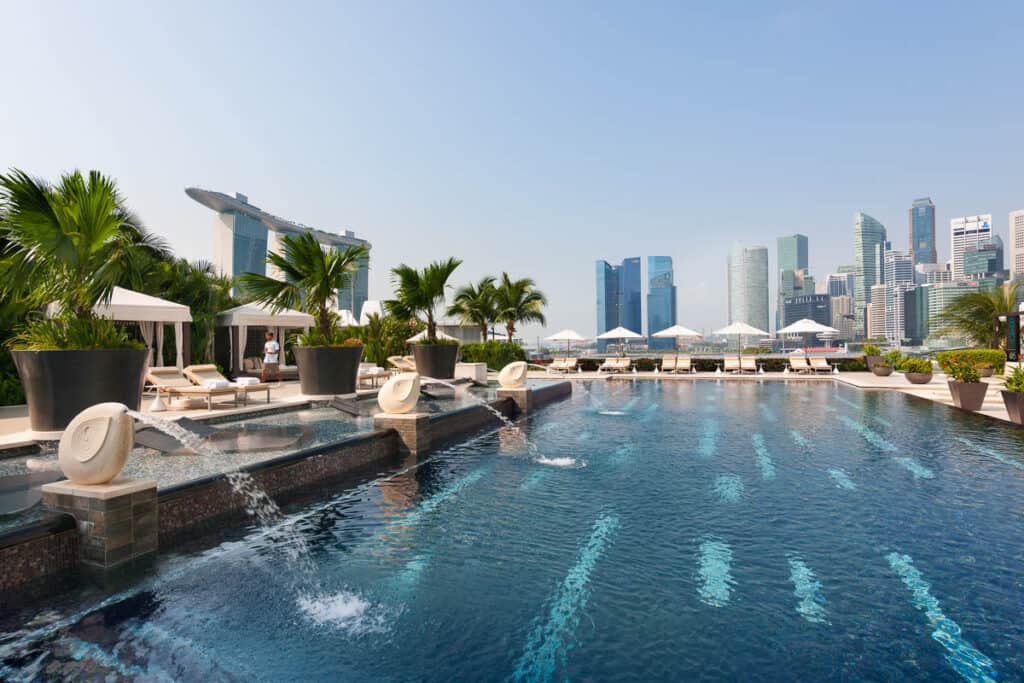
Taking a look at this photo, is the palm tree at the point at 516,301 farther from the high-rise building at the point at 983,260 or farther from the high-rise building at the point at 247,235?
the high-rise building at the point at 983,260

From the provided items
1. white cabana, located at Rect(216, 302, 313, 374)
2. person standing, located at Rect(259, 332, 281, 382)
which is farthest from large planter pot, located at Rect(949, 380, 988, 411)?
white cabana, located at Rect(216, 302, 313, 374)

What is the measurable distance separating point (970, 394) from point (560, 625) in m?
12.8

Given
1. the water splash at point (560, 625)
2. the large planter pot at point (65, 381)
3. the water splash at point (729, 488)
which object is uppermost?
the large planter pot at point (65, 381)

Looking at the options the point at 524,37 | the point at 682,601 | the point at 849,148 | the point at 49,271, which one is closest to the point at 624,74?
the point at 524,37

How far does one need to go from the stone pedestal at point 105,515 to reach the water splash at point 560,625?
2.83m

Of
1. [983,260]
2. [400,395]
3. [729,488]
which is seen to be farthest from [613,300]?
[729,488]

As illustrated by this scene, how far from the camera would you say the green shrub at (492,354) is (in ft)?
72.2

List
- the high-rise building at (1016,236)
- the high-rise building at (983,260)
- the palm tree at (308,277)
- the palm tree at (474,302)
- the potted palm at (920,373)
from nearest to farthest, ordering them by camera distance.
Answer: the palm tree at (308,277), the potted palm at (920,373), the palm tree at (474,302), the high-rise building at (983,260), the high-rise building at (1016,236)

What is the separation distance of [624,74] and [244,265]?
126187 millimetres

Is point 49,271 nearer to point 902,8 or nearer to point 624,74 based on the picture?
point 624,74

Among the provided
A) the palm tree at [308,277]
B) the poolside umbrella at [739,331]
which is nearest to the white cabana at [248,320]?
the palm tree at [308,277]

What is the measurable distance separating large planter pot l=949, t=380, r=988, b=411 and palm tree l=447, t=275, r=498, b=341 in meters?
17.6

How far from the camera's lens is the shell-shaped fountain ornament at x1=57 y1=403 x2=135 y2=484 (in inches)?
151

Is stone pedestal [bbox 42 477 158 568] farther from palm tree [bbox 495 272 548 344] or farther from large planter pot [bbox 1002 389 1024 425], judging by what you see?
palm tree [bbox 495 272 548 344]
